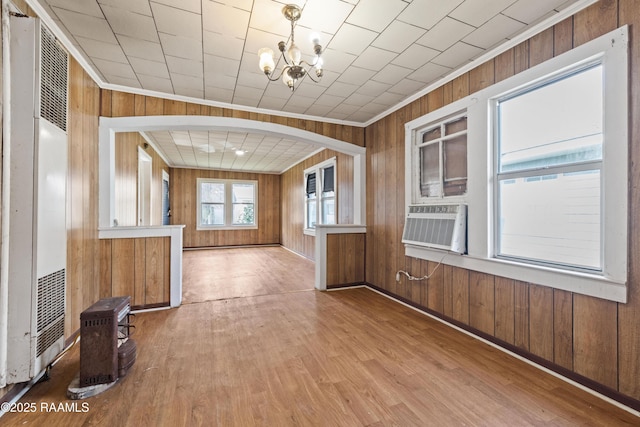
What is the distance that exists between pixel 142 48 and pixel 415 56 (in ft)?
8.12

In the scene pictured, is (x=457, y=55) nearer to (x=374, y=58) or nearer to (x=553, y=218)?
(x=374, y=58)

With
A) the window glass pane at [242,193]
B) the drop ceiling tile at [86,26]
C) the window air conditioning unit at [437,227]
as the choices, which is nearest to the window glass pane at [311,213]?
the window glass pane at [242,193]

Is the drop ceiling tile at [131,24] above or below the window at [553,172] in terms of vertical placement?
above

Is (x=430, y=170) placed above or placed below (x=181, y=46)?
below

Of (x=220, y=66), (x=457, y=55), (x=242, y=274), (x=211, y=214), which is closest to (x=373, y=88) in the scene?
(x=457, y=55)

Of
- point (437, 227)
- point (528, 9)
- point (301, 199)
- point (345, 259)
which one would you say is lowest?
point (345, 259)

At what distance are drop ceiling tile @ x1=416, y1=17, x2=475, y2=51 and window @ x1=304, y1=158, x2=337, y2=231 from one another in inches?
132

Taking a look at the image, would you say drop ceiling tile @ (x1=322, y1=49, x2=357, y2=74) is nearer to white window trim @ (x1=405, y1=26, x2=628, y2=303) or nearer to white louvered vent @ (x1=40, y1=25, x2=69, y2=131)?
white window trim @ (x1=405, y1=26, x2=628, y2=303)

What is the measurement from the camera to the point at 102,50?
2.48 metres

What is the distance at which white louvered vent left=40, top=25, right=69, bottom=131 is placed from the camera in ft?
6.01

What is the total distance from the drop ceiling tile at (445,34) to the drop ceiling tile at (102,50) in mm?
2682

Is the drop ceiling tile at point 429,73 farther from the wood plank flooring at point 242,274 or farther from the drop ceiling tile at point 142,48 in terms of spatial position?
the wood plank flooring at point 242,274

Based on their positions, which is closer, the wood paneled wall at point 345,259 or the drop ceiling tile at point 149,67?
the drop ceiling tile at point 149,67

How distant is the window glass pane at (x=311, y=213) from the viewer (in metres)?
6.92
